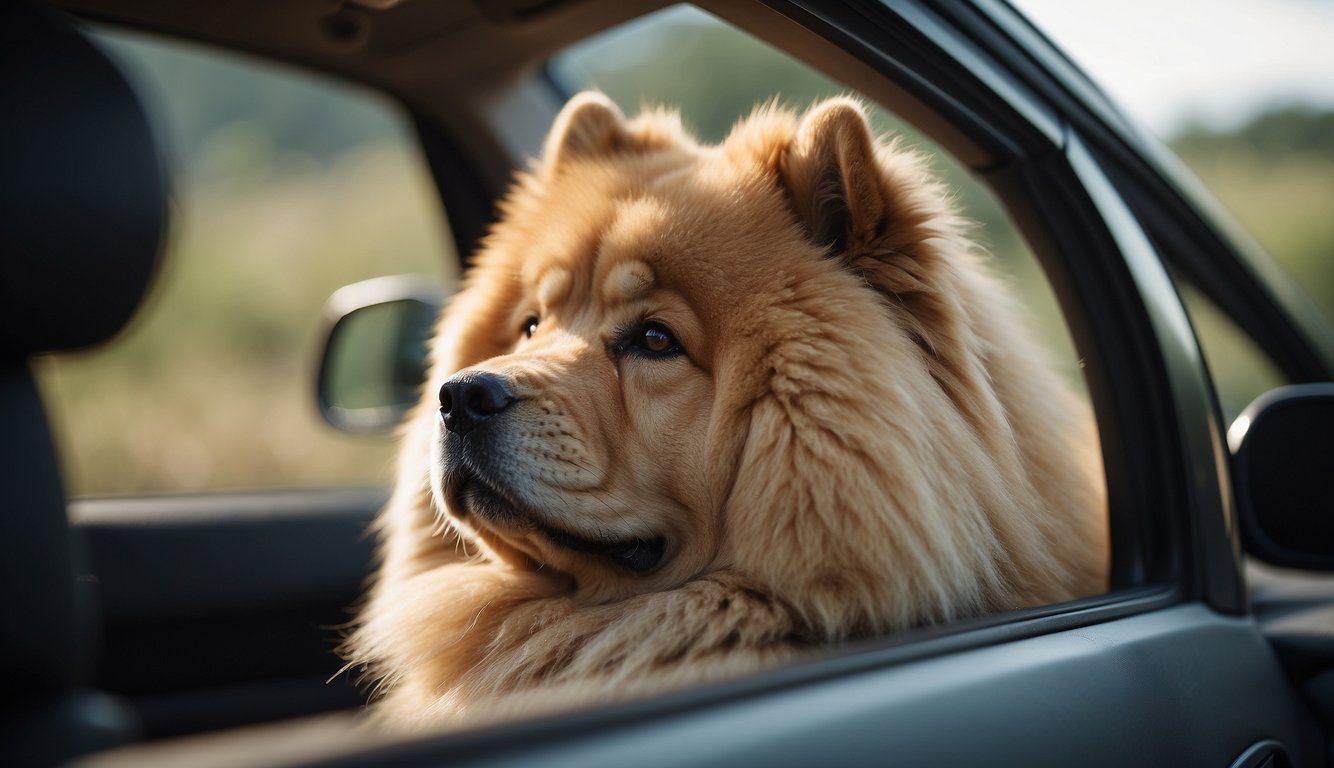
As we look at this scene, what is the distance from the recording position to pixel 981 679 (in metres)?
1.27

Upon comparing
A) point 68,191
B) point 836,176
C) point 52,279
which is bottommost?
point 52,279

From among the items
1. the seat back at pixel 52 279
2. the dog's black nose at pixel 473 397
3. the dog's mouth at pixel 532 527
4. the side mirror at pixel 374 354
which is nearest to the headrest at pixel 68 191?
the seat back at pixel 52 279

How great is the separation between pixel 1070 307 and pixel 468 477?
48.5 inches

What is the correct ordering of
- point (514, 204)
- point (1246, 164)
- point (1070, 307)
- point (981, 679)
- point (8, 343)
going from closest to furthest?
point (981, 679)
point (8, 343)
point (1070, 307)
point (514, 204)
point (1246, 164)

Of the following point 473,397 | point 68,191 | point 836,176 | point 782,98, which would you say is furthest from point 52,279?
point 782,98

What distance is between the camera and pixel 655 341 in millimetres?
2102

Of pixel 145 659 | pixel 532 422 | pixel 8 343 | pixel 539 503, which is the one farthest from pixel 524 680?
pixel 145 659

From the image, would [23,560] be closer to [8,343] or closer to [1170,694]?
[8,343]

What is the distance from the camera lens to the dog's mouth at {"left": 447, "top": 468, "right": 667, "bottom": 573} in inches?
76.8

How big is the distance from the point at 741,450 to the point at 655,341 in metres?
Answer: 0.37

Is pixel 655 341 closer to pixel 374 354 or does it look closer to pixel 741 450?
pixel 741 450

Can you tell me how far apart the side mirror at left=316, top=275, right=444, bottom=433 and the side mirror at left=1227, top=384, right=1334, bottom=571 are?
101 inches

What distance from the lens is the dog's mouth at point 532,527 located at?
6.40 feet

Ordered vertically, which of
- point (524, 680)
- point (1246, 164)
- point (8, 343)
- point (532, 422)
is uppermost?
point (1246, 164)
